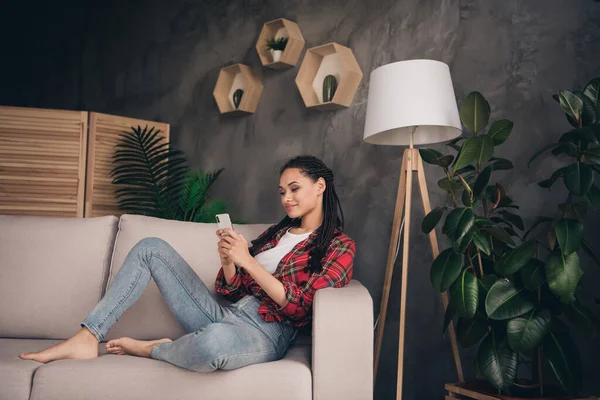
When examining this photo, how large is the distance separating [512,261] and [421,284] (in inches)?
35.0

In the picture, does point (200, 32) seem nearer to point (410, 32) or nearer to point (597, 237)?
point (410, 32)

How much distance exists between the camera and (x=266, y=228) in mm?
2430

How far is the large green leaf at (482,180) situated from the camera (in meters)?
1.98

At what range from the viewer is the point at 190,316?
1974mm

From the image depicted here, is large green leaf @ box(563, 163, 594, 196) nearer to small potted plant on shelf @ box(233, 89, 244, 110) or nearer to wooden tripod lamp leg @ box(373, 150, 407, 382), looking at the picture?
wooden tripod lamp leg @ box(373, 150, 407, 382)

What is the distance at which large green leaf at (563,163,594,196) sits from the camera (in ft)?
6.02

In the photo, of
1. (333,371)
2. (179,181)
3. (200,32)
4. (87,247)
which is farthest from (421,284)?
(200,32)

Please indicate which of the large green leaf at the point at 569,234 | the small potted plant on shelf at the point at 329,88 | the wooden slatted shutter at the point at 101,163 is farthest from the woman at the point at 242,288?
the wooden slatted shutter at the point at 101,163

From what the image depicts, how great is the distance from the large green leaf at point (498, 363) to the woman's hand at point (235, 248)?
924mm

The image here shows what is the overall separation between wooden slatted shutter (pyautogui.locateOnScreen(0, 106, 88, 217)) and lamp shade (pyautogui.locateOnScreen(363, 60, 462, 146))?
6.89ft

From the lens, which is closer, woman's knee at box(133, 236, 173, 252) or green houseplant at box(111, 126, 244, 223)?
woman's knee at box(133, 236, 173, 252)

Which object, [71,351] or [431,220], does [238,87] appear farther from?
[71,351]

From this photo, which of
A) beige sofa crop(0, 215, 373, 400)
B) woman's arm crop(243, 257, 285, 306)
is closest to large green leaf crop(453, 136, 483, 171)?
beige sofa crop(0, 215, 373, 400)

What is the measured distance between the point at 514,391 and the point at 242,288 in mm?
1125
